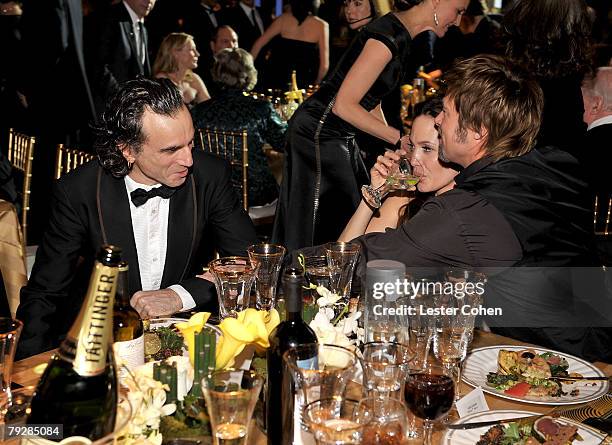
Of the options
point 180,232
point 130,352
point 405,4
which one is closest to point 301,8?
point 405,4

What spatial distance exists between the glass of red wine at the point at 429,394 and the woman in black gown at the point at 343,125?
2.43 m

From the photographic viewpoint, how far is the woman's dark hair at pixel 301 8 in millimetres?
7477

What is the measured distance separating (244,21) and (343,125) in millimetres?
6213

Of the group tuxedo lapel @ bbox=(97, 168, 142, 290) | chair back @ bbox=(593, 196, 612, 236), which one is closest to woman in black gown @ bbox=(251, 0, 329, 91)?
chair back @ bbox=(593, 196, 612, 236)

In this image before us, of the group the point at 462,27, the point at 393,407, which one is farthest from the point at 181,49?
the point at 393,407

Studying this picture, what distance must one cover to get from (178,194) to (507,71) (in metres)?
1.18

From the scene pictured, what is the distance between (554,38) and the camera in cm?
344

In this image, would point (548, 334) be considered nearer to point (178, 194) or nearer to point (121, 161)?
point (178, 194)

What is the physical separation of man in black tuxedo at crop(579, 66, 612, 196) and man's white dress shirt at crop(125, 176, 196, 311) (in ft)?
5.98

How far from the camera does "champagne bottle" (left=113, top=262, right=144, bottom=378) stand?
5.16ft

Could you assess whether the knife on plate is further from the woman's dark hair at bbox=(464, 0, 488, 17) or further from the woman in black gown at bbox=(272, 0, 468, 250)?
the woman's dark hair at bbox=(464, 0, 488, 17)

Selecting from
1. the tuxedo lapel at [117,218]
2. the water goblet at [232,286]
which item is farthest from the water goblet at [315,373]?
the tuxedo lapel at [117,218]

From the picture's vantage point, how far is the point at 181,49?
606cm

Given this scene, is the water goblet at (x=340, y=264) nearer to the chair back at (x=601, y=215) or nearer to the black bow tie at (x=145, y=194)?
the black bow tie at (x=145, y=194)
